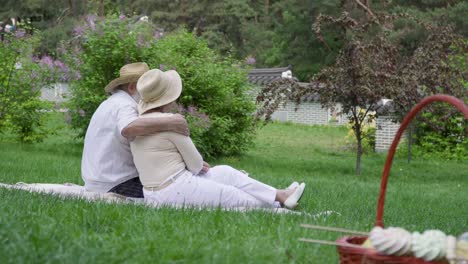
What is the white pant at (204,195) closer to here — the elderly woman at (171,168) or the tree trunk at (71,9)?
the elderly woman at (171,168)

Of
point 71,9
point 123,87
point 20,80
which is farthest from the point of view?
point 71,9

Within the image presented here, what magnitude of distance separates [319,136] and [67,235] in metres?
21.9

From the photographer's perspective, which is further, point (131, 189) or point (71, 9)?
point (71, 9)

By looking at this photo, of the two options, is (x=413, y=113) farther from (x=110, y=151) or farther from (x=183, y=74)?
(x=183, y=74)

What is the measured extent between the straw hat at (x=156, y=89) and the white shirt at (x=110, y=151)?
0.29m

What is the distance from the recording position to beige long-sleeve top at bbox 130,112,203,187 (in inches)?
239

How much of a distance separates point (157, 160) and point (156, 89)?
0.52 metres

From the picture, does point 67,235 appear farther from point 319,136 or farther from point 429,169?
point 319,136

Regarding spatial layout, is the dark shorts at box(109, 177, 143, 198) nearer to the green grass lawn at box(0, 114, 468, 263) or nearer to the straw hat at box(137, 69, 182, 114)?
the straw hat at box(137, 69, 182, 114)

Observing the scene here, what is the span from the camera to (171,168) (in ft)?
19.9

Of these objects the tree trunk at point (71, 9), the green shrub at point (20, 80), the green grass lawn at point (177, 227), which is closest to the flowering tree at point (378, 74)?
the green grass lawn at point (177, 227)

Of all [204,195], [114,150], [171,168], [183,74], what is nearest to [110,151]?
[114,150]

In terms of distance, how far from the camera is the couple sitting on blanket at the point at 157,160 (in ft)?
19.9

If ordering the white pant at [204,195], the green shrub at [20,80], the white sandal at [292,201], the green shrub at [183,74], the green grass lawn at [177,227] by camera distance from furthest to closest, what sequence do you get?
the green shrub at [20,80]
the green shrub at [183,74]
the white sandal at [292,201]
the white pant at [204,195]
the green grass lawn at [177,227]
